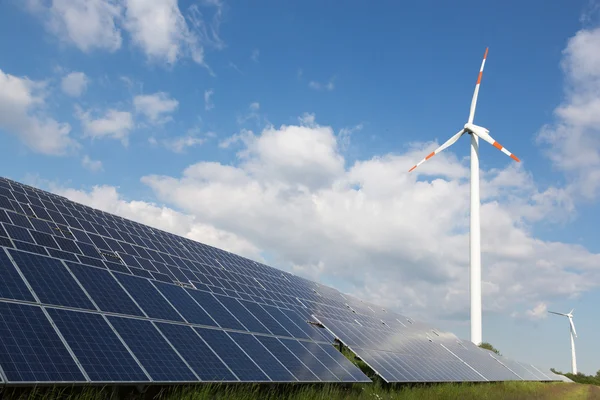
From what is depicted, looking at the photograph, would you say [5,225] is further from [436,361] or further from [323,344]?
[436,361]

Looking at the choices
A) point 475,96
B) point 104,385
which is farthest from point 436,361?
point 475,96

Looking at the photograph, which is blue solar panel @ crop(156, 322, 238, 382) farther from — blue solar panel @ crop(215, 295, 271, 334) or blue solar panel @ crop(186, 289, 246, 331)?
blue solar panel @ crop(215, 295, 271, 334)

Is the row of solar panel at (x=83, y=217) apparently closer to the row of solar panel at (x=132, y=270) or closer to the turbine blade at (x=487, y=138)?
the row of solar panel at (x=132, y=270)

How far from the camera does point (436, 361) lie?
3291 cm

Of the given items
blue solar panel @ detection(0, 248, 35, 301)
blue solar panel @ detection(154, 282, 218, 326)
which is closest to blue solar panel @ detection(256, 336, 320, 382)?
blue solar panel @ detection(154, 282, 218, 326)

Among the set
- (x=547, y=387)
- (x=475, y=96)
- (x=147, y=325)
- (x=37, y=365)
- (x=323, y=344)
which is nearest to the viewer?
(x=37, y=365)

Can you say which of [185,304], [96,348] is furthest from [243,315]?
[96,348]

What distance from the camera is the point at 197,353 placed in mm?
16141

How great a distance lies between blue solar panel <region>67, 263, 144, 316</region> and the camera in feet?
52.9

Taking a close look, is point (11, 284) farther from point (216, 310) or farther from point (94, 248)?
point (216, 310)

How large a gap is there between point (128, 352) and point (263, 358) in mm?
5923

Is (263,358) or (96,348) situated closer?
(96,348)

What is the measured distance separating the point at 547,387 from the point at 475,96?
40.8 metres

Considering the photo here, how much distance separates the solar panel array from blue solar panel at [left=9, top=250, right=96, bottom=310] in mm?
51
